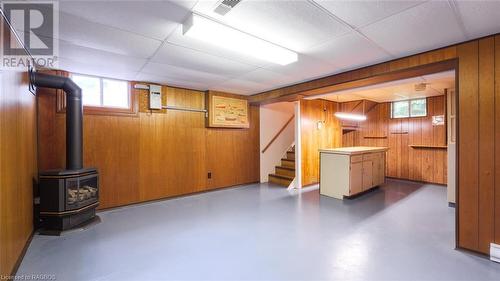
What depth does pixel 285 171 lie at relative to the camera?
6.04 metres

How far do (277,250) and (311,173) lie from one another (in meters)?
3.57

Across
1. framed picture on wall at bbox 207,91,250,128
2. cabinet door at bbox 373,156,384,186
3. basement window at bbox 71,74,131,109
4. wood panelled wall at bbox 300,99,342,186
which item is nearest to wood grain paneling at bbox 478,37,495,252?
cabinet door at bbox 373,156,384,186

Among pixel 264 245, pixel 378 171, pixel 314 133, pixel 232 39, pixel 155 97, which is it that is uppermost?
pixel 232 39

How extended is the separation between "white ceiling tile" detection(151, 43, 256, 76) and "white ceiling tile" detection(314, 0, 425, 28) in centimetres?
154

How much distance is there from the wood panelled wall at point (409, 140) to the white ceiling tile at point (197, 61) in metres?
5.27

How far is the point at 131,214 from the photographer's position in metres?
3.60

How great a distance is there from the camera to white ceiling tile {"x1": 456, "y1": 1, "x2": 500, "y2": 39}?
174 cm

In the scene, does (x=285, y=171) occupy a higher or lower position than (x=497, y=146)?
lower

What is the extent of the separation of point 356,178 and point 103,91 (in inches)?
199

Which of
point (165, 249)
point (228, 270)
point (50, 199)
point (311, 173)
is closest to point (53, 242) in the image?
point (50, 199)

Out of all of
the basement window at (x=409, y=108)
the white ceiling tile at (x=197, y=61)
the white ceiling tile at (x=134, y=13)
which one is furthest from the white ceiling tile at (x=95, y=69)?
the basement window at (x=409, y=108)

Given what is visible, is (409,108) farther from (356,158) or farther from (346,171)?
(346,171)

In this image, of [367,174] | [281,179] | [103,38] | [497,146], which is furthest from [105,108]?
[367,174]

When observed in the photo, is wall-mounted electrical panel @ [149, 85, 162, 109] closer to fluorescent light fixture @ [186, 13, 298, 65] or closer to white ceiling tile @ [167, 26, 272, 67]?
white ceiling tile @ [167, 26, 272, 67]
